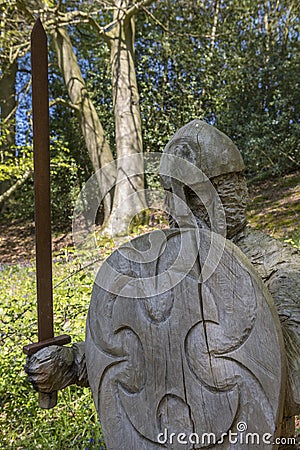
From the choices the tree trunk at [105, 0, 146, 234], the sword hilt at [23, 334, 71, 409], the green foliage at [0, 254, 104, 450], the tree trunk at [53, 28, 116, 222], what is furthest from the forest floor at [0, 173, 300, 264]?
the sword hilt at [23, 334, 71, 409]

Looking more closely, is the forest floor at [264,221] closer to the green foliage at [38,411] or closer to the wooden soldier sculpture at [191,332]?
the green foliage at [38,411]

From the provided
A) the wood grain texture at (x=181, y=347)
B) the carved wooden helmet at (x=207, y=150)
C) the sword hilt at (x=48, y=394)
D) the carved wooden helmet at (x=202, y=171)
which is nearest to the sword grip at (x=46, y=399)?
the sword hilt at (x=48, y=394)

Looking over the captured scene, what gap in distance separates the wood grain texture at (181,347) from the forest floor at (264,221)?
15.3ft

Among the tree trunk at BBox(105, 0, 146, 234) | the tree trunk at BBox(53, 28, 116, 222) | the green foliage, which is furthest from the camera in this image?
the tree trunk at BBox(53, 28, 116, 222)

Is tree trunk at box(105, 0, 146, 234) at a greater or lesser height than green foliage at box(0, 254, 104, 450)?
greater

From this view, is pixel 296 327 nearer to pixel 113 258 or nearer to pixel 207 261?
pixel 207 261

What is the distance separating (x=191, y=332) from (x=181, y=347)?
2.3 inches

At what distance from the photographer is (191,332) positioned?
1.39m

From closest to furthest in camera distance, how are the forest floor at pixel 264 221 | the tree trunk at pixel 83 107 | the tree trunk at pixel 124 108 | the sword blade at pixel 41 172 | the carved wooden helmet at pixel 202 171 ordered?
the sword blade at pixel 41 172 → the carved wooden helmet at pixel 202 171 → the forest floor at pixel 264 221 → the tree trunk at pixel 124 108 → the tree trunk at pixel 83 107

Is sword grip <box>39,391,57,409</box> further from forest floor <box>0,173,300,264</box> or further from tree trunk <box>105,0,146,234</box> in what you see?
tree trunk <box>105,0,146,234</box>

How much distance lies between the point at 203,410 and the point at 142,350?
26 cm

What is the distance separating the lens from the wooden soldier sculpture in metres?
1.28

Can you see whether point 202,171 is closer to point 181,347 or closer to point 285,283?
point 285,283

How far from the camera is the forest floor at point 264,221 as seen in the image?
7258 millimetres
